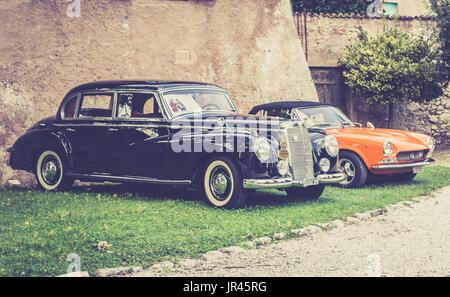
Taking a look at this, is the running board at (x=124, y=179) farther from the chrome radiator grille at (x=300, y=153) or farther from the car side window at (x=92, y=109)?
the chrome radiator grille at (x=300, y=153)

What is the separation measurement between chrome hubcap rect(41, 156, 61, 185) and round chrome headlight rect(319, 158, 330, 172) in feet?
13.8

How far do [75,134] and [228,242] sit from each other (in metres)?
3.95

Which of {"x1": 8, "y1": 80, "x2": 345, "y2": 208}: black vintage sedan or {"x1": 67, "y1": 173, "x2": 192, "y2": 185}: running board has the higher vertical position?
{"x1": 8, "y1": 80, "x2": 345, "y2": 208}: black vintage sedan

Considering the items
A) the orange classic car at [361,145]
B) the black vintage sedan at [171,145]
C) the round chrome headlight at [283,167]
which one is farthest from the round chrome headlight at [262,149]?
the orange classic car at [361,145]

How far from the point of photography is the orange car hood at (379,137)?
31.6 feet

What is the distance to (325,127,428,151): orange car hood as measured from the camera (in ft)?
31.6

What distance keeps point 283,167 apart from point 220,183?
0.87 m

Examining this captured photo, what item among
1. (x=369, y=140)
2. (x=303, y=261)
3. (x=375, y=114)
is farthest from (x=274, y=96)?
(x=303, y=261)

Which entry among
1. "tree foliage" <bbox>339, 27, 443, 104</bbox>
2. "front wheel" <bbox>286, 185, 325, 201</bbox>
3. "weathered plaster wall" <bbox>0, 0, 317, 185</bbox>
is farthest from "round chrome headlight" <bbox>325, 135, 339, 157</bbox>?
"tree foliage" <bbox>339, 27, 443, 104</bbox>

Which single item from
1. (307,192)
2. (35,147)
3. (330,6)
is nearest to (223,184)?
(307,192)

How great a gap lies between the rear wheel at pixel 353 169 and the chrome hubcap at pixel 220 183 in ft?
10.3

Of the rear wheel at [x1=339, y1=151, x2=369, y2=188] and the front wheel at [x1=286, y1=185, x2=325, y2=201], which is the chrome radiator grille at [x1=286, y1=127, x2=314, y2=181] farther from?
the rear wheel at [x1=339, y1=151, x2=369, y2=188]

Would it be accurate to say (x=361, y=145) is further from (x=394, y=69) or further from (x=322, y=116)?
(x=394, y=69)
